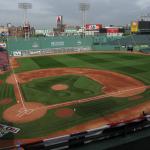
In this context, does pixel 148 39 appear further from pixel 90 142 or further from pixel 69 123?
pixel 90 142

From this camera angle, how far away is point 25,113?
2088 centimetres

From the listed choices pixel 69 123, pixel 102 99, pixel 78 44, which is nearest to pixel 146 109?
pixel 102 99

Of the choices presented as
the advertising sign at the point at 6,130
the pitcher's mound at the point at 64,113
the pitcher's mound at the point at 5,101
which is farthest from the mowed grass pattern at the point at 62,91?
the advertising sign at the point at 6,130

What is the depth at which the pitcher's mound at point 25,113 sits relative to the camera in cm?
1968

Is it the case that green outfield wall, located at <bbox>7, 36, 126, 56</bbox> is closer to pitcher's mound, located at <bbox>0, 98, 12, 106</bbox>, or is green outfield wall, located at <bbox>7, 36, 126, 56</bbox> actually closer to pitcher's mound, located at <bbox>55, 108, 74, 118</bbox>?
pitcher's mound, located at <bbox>0, 98, 12, 106</bbox>

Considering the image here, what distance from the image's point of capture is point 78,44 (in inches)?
2731

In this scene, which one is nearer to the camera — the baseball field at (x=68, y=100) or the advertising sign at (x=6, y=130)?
the advertising sign at (x=6, y=130)

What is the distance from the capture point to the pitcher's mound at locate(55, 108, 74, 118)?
20.2 m

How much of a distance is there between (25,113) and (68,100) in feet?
15.8

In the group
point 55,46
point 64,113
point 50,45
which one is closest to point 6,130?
point 64,113

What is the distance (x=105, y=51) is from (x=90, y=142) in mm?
61051

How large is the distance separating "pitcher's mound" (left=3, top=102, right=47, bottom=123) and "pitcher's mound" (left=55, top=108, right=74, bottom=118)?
4.07 feet

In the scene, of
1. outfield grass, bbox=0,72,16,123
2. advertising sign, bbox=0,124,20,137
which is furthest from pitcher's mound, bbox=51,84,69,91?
advertising sign, bbox=0,124,20,137

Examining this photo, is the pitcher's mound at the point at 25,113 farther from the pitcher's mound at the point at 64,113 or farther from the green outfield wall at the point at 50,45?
the green outfield wall at the point at 50,45
